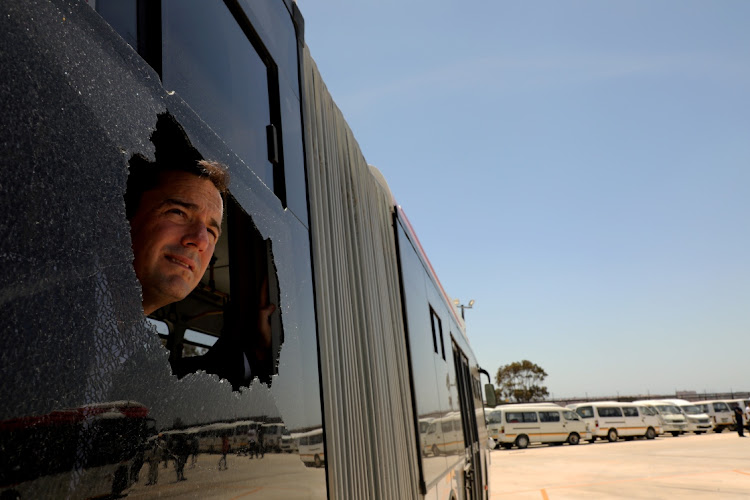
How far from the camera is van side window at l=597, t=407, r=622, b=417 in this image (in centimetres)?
3008

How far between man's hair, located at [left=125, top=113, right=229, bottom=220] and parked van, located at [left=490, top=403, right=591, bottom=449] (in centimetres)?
2859

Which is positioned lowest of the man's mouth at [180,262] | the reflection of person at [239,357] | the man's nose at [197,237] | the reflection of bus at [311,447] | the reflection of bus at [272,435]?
the reflection of bus at [311,447]

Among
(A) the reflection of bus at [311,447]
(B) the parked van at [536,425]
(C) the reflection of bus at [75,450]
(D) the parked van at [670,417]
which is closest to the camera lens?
(C) the reflection of bus at [75,450]

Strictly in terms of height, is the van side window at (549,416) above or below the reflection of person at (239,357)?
below

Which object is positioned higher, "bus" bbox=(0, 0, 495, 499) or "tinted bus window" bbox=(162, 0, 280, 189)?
"tinted bus window" bbox=(162, 0, 280, 189)

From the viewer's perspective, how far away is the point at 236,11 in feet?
5.12

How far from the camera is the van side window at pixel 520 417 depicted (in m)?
28.4

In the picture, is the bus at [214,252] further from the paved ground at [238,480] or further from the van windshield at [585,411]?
the van windshield at [585,411]

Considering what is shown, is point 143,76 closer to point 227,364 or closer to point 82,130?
A: point 82,130

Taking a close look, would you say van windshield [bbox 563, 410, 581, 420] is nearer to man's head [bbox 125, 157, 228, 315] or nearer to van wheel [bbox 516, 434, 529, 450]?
van wheel [bbox 516, 434, 529, 450]

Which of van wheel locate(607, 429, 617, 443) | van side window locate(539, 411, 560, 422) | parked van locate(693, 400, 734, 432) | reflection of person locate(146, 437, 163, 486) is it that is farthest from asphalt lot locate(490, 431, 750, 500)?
reflection of person locate(146, 437, 163, 486)

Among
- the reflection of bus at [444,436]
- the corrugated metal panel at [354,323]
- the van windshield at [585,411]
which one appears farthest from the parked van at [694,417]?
the corrugated metal panel at [354,323]

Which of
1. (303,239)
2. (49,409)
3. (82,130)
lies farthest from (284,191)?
(49,409)

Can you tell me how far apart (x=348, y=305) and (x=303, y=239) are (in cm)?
59
